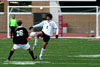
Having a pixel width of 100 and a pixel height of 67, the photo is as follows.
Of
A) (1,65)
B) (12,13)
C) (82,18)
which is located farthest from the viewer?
(82,18)

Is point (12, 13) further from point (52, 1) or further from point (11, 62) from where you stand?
point (11, 62)

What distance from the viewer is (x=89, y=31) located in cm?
3297

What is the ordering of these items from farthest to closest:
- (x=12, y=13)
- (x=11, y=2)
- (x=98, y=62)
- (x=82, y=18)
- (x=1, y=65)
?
(x=11, y=2), (x=82, y=18), (x=12, y=13), (x=98, y=62), (x=1, y=65)

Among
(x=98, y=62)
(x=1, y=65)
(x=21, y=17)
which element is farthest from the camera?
(x=21, y=17)

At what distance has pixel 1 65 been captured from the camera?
1100 cm

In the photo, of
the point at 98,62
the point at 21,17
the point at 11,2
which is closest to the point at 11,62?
the point at 98,62

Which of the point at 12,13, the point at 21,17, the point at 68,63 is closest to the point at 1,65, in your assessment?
the point at 68,63

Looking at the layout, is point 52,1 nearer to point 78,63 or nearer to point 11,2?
point 11,2

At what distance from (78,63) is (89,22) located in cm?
2243

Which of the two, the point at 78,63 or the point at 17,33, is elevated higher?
the point at 17,33

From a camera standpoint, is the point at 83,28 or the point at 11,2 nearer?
the point at 83,28

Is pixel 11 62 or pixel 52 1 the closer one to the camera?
pixel 11 62

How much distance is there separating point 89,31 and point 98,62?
21.3 metres

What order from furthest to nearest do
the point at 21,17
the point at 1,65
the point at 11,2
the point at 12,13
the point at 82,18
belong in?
the point at 11,2, the point at 82,18, the point at 21,17, the point at 12,13, the point at 1,65
